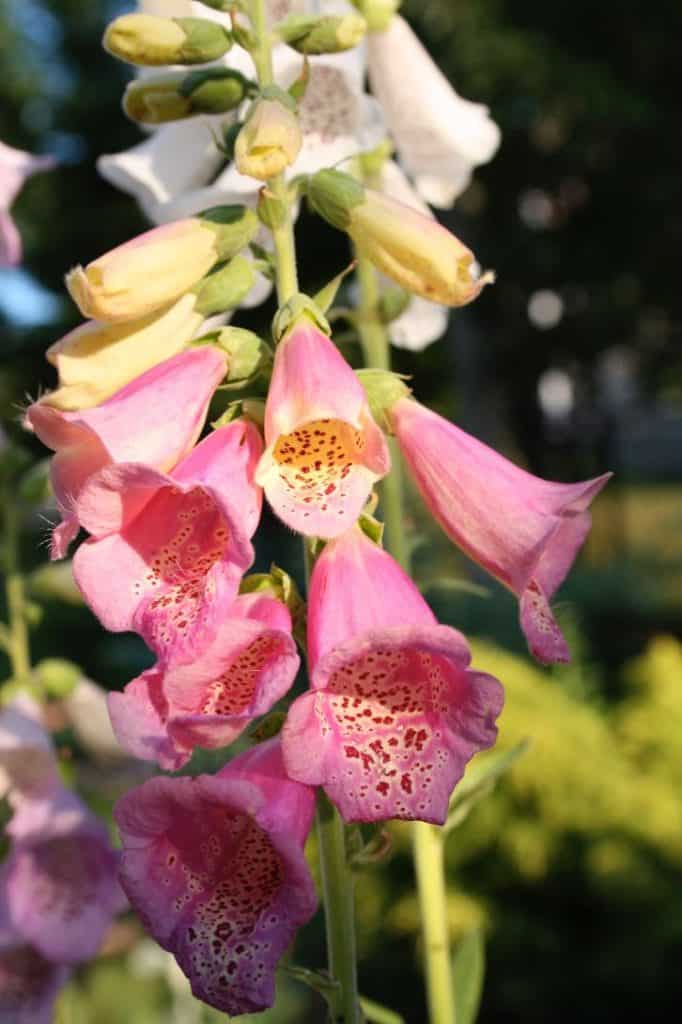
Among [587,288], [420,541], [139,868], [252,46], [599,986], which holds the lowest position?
[587,288]

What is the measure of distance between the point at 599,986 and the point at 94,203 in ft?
34.6

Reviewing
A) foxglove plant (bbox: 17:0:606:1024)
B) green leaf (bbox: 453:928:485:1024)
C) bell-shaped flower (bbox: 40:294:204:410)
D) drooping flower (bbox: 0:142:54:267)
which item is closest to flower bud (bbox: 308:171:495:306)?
foxglove plant (bbox: 17:0:606:1024)

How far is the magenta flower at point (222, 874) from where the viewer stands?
618 mm

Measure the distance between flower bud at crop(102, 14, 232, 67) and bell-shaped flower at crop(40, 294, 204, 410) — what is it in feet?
0.51

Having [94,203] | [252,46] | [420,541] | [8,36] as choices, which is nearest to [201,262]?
[252,46]

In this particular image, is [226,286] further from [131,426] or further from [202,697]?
[202,697]

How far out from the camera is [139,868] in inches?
24.9

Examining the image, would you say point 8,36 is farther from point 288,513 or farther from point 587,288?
point 288,513

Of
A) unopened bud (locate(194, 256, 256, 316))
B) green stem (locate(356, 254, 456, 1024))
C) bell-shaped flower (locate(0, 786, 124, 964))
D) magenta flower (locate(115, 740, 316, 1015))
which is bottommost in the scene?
bell-shaped flower (locate(0, 786, 124, 964))

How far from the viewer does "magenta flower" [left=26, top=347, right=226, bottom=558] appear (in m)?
0.68

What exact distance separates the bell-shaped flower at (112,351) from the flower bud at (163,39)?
16 centimetres

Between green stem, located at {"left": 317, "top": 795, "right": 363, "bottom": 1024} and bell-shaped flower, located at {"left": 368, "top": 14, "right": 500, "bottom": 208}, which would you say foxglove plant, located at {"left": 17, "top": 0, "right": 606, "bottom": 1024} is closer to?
green stem, located at {"left": 317, "top": 795, "right": 363, "bottom": 1024}

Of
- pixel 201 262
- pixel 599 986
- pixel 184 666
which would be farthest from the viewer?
pixel 599 986

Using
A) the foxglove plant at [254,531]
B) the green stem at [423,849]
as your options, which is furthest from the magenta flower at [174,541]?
the green stem at [423,849]
